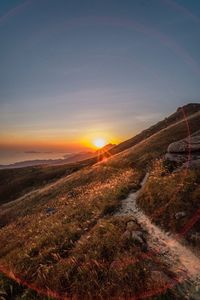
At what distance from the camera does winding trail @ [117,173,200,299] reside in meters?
11.0

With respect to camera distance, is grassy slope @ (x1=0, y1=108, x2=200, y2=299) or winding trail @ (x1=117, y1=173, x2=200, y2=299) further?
grassy slope @ (x1=0, y1=108, x2=200, y2=299)

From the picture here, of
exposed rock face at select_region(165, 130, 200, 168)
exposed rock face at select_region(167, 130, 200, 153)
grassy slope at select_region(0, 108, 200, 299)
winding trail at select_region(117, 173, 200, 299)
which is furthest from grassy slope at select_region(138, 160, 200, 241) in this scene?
exposed rock face at select_region(167, 130, 200, 153)

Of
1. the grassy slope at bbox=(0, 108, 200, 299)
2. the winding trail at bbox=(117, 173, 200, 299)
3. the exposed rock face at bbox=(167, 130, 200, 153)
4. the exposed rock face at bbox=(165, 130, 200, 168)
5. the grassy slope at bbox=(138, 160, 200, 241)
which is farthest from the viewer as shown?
the exposed rock face at bbox=(167, 130, 200, 153)

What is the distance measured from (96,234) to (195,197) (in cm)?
646

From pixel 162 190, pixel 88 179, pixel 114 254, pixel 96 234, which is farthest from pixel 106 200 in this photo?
pixel 88 179

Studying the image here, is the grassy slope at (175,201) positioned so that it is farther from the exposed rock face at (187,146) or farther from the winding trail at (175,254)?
the exposed rock face at (187,146)

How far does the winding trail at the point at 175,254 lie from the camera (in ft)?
36.0

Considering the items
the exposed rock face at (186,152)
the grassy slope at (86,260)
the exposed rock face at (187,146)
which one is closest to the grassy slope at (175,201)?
the grassy slope at (86,260)

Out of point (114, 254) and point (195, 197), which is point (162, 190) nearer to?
point (195, 197)

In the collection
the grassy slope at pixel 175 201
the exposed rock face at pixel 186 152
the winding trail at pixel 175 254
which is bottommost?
the winding trail at pixel 175 254

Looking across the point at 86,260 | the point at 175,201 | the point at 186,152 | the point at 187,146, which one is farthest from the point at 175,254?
the point at 187,146

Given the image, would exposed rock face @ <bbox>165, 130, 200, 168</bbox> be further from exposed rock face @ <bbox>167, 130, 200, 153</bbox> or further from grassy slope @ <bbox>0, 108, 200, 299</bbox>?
grassy slope @ <bbox>0, 108, 200, 299</bbox>

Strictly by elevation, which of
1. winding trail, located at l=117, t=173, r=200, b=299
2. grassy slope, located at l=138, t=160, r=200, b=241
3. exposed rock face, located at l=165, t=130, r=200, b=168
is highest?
exposed rock face, located at l=165, t=130, r=200, b=168

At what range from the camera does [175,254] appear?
42.8ft
